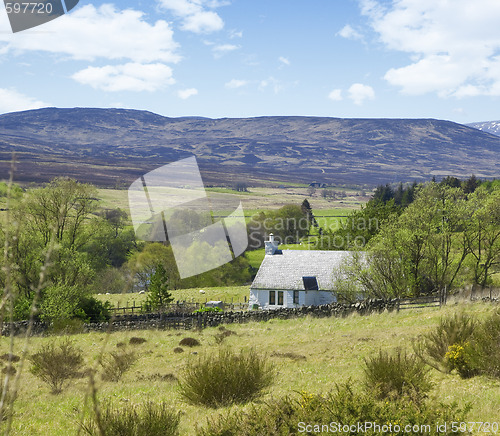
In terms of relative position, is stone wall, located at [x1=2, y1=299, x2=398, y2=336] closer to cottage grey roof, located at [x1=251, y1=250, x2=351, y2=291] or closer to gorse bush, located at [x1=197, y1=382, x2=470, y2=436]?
cottage grey roof, located at [x1=251, y1=250, x2=351, y2=291]

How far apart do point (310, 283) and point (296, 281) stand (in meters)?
1.24

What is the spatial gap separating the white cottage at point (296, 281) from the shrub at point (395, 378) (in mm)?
31420

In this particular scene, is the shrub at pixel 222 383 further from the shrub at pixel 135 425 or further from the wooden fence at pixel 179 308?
the wooden fence at pixel 179 308

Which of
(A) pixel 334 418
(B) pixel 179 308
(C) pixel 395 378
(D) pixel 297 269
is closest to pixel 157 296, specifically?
(B) pixel 179 308

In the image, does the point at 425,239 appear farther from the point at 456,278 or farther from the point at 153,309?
the point at 153,309

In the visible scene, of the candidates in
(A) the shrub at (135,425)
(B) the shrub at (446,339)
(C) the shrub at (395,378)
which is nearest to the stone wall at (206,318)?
(B) the shrub at (446,339)

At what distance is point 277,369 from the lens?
1403cm

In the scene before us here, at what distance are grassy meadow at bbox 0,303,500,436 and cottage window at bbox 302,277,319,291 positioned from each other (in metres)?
11.3

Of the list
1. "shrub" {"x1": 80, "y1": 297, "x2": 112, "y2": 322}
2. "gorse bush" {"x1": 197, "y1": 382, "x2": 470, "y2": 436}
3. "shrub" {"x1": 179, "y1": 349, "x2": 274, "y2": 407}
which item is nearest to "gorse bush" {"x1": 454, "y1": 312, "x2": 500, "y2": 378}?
"gorse bush" {"x1": 197, "y1": 382, "x2": 470, "y2": 436}

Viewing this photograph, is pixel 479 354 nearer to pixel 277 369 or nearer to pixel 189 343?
pixel 277 369

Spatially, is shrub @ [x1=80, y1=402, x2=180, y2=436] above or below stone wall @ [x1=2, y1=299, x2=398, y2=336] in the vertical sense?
above

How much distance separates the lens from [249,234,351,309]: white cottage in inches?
1622

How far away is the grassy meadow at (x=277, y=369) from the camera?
9117 mm

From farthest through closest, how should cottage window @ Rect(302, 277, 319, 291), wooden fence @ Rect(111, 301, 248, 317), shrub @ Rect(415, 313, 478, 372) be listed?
cottage window @ Rect(302, 277, 319, 291)
wooden fence @ Rect(111, 301, 248, 317)
shrub @ Rect(415, 313, 478, 372)
